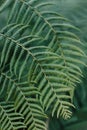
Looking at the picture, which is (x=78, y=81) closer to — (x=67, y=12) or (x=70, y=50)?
(x=70, y=50)

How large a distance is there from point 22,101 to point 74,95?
16cm

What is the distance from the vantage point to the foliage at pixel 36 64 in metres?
1.14

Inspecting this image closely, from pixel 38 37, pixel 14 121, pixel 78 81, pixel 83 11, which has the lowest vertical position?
pixel 14 121

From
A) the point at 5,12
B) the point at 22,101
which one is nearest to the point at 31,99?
the point at 22,101

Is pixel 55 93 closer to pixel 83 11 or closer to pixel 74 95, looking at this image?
pixel 74 95

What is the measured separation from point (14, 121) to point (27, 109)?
89 mm

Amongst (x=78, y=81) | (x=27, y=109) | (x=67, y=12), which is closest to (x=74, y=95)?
(x=78, y=81)

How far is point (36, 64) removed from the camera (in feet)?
3.79

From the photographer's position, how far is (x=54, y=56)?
114 cm

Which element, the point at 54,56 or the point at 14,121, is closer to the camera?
the point at 54,56

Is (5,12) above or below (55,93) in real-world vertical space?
above

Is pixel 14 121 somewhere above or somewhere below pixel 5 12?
below

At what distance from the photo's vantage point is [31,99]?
3.84 ft

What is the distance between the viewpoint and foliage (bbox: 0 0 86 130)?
45.0 inches
